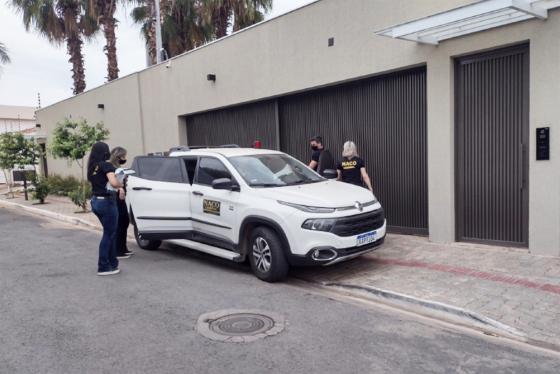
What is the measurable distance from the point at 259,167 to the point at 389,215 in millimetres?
3257

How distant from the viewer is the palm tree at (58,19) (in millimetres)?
22344

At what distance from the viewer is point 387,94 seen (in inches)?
351

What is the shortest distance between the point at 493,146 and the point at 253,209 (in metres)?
3.94

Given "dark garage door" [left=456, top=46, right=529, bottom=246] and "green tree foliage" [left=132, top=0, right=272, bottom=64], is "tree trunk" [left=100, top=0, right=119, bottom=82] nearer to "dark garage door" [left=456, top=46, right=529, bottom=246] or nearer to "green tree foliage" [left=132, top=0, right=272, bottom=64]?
"green tree foliage" [left=132, top=0, right=272, bottom=64]

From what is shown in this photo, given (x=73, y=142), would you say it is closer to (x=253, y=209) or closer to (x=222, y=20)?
(x=222, y=20)

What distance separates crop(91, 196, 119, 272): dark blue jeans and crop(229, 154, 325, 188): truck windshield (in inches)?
75.0

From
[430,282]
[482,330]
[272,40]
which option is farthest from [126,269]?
[272,40]

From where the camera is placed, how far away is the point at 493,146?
24.2 ft

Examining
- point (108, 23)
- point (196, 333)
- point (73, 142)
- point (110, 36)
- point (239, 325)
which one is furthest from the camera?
point (110, 36)

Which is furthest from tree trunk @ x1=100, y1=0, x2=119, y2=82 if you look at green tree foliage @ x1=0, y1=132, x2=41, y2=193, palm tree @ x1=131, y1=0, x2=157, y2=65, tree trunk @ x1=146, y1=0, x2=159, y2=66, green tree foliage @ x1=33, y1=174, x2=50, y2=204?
green tree foliage @ x1=33, y1=174, x2=50, y2=204

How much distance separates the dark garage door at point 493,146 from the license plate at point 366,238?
2263 mm

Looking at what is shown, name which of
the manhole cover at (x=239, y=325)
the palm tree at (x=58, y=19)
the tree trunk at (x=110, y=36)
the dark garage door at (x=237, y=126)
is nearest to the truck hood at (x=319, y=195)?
the manhole cover at (x=239, y=325)

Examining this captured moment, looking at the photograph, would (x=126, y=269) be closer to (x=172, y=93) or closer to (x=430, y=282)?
(x=430, y=282)

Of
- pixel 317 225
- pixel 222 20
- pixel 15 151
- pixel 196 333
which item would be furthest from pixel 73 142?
pixel 196 333
